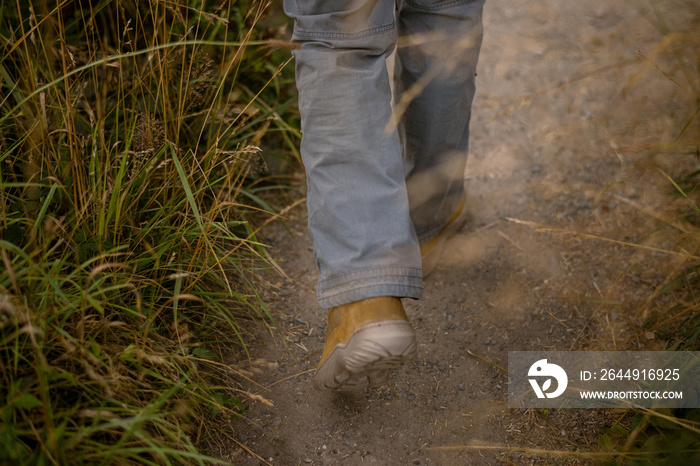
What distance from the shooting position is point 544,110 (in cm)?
248

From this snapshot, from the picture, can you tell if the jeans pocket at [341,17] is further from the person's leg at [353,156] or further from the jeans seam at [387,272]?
the jeans seam at [387,272]

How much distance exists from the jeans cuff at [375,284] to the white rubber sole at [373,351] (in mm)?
71

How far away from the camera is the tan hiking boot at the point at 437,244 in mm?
1852

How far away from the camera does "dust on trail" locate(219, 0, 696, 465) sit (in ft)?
4.60

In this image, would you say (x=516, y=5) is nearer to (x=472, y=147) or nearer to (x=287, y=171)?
(x=472, y=147)

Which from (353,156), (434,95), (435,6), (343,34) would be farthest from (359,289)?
(435,6)

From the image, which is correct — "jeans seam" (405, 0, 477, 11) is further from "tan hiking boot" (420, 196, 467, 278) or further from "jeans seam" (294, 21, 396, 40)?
"tan hiking boot" (420, 196, 467, 278)

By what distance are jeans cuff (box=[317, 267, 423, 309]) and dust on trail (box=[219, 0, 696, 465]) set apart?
Answer: 1.14ft

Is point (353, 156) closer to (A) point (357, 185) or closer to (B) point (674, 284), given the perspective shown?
(A) point (357, 185)

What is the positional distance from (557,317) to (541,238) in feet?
1.20

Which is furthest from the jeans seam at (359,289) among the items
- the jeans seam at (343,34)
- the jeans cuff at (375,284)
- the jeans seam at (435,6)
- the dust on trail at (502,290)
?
the jeans seam at (435,6)

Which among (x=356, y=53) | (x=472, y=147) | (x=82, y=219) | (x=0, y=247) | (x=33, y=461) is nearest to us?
(x=33, y=461)

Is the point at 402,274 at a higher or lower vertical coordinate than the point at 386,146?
lower

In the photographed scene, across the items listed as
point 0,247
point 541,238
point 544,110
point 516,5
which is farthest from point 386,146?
A: point 516,5
